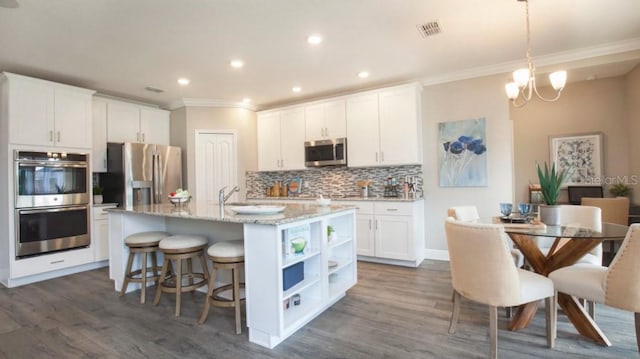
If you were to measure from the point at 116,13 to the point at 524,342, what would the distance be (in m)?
3.91

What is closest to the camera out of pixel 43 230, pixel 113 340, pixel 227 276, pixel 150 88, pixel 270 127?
pixel 113 340

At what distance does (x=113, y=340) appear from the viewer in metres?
2.29

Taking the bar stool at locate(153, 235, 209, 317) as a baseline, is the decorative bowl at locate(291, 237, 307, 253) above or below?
above

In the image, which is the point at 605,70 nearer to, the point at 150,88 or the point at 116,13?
the point at 116,13

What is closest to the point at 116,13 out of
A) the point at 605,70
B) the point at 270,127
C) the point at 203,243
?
the point at 203,243

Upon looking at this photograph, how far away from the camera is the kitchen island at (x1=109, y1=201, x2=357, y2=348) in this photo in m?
2.15

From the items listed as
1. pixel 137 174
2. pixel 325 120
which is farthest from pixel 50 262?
pixel 325 120

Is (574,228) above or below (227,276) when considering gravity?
above

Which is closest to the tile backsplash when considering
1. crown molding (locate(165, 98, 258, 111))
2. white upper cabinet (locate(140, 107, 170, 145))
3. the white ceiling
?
crown molding (locate(165, 98, 258, 111))

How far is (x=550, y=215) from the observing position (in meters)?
2.41

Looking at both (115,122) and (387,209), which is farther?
(115,122)

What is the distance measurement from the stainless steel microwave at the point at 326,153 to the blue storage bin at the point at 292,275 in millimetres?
2538

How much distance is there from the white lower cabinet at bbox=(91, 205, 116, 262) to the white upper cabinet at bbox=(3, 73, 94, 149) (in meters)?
0.92

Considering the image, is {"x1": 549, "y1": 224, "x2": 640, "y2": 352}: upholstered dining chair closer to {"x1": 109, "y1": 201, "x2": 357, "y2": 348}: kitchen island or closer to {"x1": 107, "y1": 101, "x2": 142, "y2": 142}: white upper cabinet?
{"x1": 109, "y1": 201, "x2": 357, "y2": 348}: kitchen island
